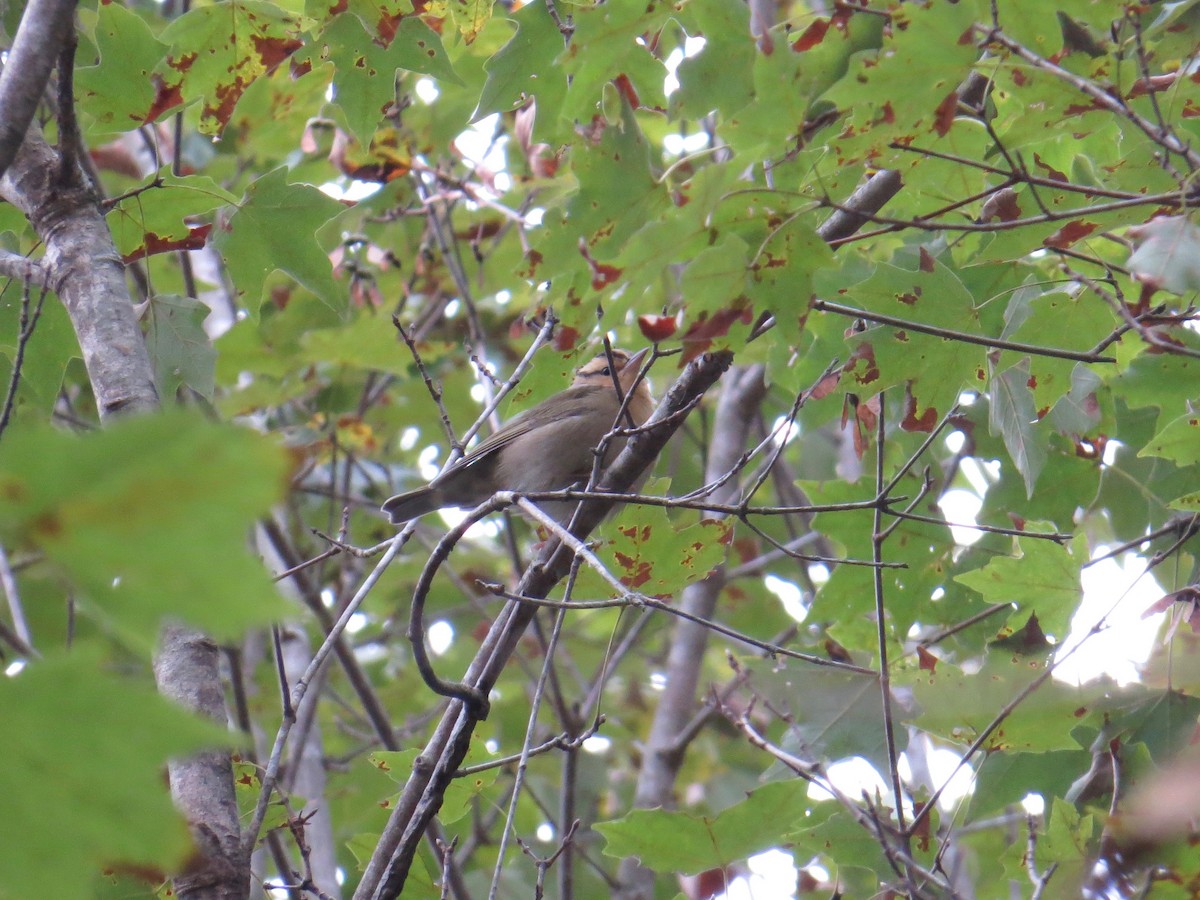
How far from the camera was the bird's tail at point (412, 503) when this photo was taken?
5359 mm

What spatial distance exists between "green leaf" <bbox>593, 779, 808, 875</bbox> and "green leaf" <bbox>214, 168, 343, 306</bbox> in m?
1.73

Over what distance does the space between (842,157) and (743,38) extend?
0.41 metres

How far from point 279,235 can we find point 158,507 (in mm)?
2591

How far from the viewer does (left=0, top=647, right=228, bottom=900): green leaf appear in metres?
1.11

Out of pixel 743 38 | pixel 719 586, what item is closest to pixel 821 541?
pixel 719 586

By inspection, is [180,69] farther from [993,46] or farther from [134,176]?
[134,176]

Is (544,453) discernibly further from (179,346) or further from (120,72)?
(120,72)

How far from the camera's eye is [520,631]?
120 inches

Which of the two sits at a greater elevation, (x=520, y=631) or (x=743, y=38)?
(x=743, y=38)

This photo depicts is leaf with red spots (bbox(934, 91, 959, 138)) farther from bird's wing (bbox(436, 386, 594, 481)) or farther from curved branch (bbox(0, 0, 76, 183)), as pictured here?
bird's wing (bbox(436, 386, 594, 481))

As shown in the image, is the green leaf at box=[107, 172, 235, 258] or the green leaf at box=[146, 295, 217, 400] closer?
the green leaf at box=[107, 172, 235, 258]

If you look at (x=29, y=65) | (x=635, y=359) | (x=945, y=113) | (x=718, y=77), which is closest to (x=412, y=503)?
(x=635, y=359)

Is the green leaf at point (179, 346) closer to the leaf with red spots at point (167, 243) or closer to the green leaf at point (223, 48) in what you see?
the leaf with red spots at point (167, 243)

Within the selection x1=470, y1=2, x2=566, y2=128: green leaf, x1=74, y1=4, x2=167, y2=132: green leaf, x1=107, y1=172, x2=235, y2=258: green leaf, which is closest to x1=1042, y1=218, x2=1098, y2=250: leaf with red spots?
x1=470, y1=2, x2=566, y2=128: green leaf
